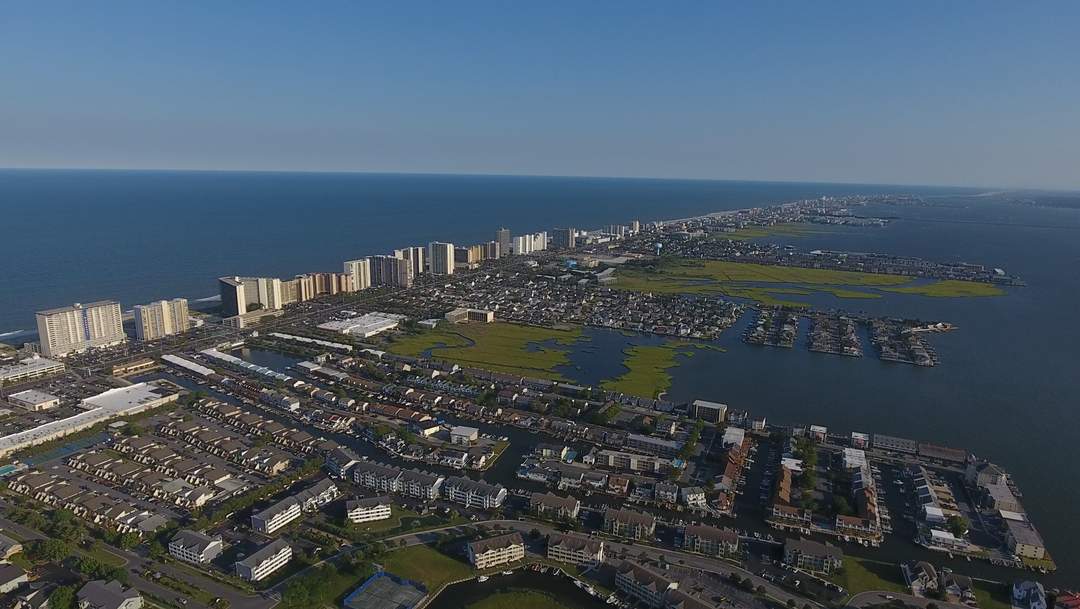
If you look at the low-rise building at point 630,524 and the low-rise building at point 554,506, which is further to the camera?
the low-rise building at point 554,506

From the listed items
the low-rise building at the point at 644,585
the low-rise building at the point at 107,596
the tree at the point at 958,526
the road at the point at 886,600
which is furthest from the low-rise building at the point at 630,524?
the low-rise building at the point at 107,596

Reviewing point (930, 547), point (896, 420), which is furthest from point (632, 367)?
point (930, 547)

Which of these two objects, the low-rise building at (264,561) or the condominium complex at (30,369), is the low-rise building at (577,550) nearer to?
the low-rise building at (264,561)

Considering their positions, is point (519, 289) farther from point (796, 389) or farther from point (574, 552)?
point (574, 552)

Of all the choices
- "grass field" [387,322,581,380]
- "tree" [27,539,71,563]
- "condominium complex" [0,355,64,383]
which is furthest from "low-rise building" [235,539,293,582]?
"condominium complex" [0,355,64,383]

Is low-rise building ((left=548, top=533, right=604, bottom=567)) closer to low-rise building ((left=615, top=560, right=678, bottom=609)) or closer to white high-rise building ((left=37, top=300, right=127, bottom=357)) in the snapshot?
low-rise building ((left=615, top=560, right=678, bottom=609))

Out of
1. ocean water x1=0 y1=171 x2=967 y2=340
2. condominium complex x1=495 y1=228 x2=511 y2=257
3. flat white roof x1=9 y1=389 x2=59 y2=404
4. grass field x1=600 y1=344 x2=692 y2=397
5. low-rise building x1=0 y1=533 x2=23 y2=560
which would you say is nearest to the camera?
low-rise building x1=0 y1=533 x2=23 y2=560

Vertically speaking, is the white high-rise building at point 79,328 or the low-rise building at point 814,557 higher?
the white high-rise building at point 79,328

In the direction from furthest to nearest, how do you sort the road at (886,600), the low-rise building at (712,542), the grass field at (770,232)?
1. the grass field at (770,232)
2. the low-rise building at (712,542)
3. the road at (886,600)
